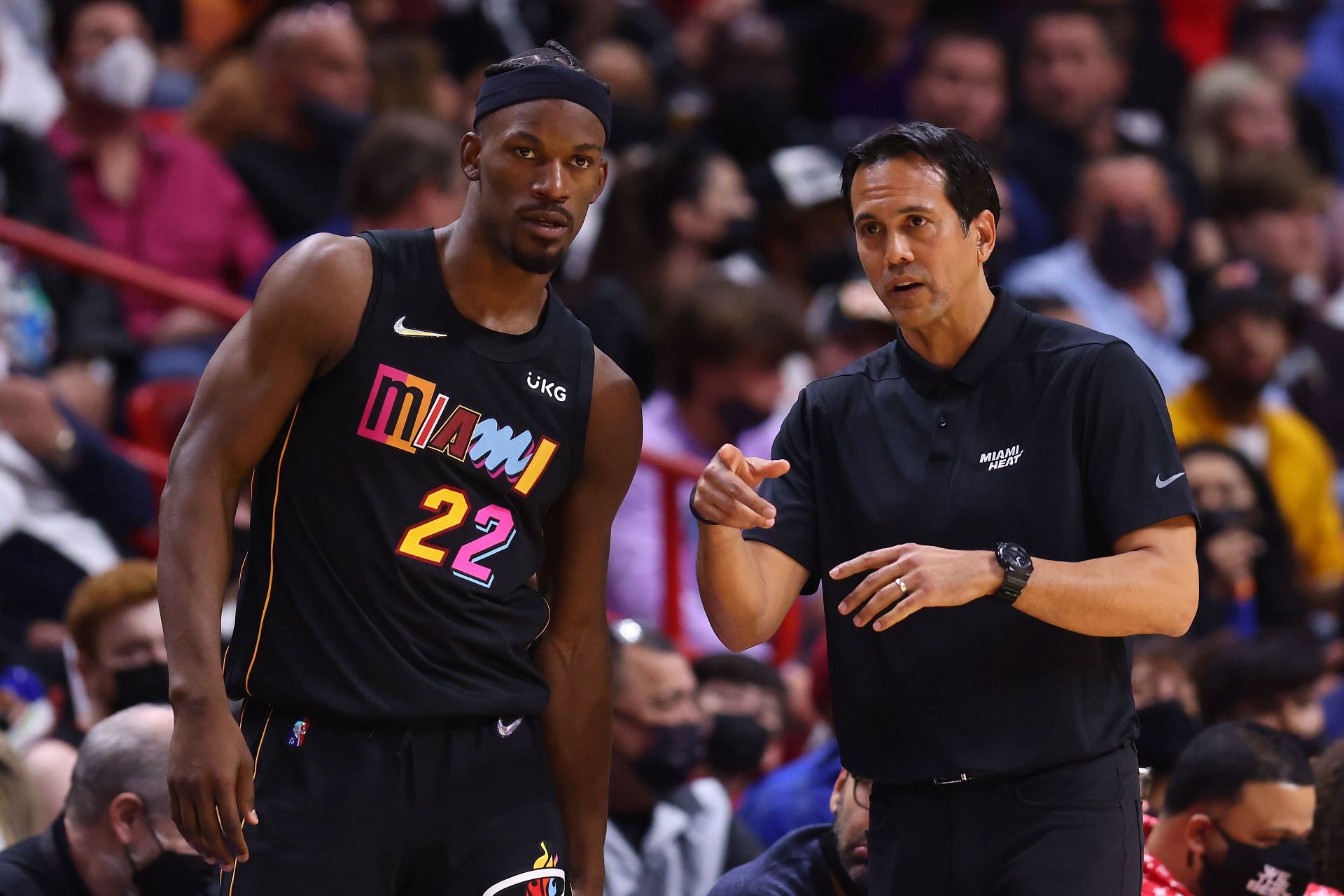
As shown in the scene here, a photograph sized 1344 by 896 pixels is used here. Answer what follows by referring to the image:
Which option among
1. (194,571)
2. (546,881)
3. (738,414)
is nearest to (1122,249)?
(738,414)

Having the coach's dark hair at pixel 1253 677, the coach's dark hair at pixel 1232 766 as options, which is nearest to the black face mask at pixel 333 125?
the coach's dark hair at pixel 1253 677

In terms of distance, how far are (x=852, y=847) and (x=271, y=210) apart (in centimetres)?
469

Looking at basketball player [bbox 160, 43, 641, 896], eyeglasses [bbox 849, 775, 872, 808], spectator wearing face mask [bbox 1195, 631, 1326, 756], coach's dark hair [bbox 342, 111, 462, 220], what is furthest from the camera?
coach's dark hair [bbox 342, 111, 462, 220]

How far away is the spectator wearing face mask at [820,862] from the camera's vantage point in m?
4.04

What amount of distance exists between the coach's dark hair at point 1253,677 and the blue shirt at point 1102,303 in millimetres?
2639

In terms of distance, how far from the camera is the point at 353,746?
125 inches

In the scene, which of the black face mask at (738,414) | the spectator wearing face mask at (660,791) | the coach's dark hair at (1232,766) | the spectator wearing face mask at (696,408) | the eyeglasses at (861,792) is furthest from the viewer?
the black face mask at (738,414)

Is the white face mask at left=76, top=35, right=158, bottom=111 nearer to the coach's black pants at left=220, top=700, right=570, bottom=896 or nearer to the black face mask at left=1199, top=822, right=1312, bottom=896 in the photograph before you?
the coach's black pants at left=220, top=700, right=570, bottom=896

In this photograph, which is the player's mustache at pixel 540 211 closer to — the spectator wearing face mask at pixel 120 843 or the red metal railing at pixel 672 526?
the spectator wearing face mask at pixel 120 843

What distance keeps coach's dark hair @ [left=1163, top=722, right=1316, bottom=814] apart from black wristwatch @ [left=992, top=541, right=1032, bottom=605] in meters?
1.42

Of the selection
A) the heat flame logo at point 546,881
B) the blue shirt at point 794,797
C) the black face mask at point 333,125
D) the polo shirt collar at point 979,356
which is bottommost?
the heat flame logo at point 546,881

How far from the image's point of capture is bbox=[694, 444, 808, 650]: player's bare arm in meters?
3.13

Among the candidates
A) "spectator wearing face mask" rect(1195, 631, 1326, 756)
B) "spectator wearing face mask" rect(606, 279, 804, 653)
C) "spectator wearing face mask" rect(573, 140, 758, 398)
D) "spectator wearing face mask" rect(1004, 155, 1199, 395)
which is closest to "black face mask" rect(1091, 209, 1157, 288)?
"spectator wearing face mask" rect(1004, 155, 1199, 395)

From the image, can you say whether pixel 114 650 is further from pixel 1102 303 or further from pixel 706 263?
pixel 1102 303
